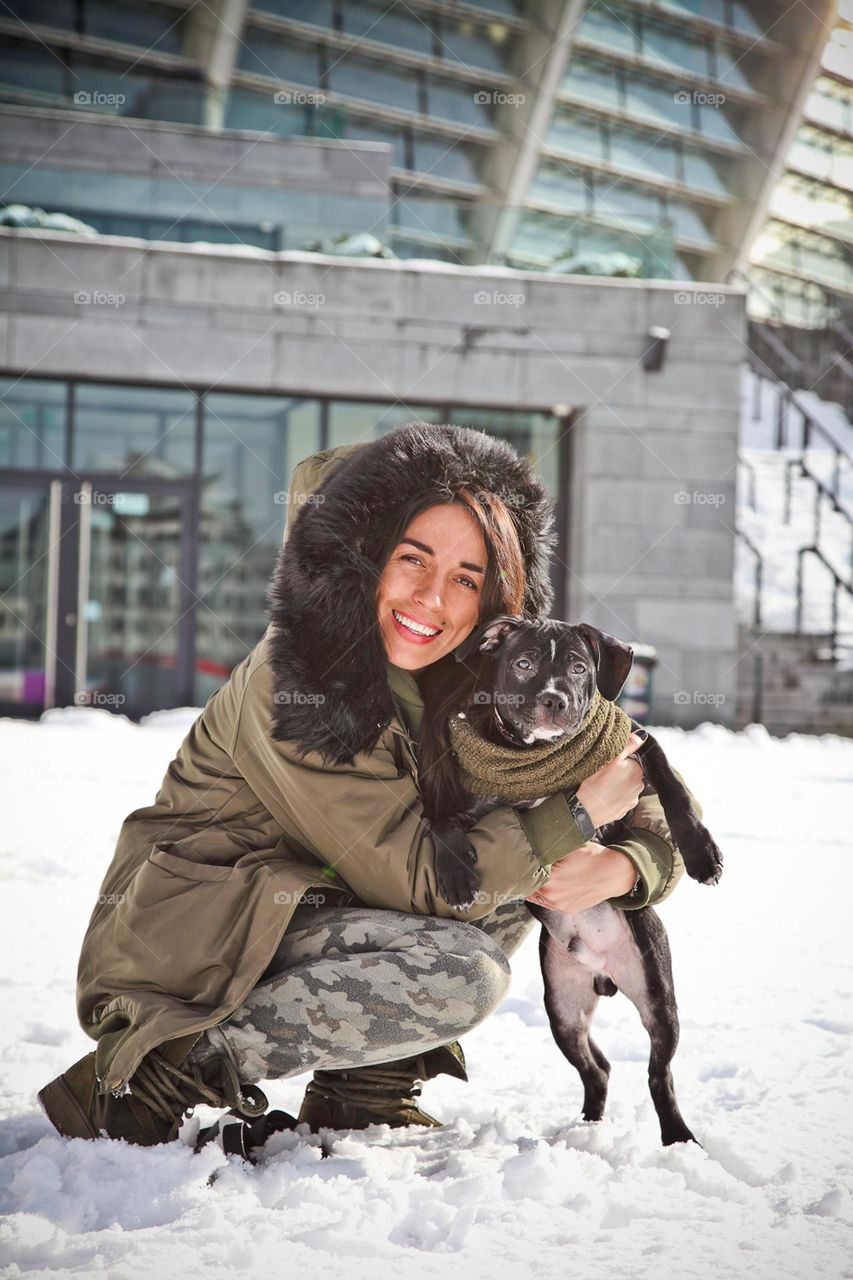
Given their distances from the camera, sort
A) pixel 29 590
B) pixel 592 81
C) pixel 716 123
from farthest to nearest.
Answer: pixel 716 123 → pixel 592 81 → pixel 29 590

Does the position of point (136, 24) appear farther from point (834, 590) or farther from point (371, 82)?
point (834, 590)

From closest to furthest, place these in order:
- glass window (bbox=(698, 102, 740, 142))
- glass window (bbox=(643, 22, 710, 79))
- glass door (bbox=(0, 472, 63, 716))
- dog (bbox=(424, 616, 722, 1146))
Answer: dog (bbox=(424, 616, 722, 1146))
glass door (bbox=(0, 472, 63, 716))
glass window (bbox=(643, 22, 710, 79))
glass window (bbox=(698, 102, 740, 142))

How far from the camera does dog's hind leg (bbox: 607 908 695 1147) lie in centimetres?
247

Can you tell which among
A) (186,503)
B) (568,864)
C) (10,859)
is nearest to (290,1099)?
(568,864)

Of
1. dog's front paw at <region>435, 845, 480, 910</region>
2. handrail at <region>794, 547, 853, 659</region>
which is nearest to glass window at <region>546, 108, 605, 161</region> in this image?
handrail at <region>794, 547, 853, 659</region>

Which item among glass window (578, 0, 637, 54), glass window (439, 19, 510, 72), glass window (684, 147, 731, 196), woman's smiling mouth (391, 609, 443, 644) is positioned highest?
glass window (578, 0, 637, 54)

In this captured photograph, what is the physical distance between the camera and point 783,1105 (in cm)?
276

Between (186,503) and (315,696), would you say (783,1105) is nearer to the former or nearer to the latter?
(315,696)

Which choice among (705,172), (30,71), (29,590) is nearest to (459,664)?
(29,590)

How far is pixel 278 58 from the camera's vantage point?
22219 mm

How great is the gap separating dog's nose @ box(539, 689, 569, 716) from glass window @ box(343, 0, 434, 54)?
2314 centimetres

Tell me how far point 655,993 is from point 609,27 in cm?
2573

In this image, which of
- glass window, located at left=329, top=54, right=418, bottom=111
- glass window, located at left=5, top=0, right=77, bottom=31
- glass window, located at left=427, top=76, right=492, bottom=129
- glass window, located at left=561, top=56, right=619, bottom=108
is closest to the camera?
glass window, located at left=5, top=0, right=77, bottom=31

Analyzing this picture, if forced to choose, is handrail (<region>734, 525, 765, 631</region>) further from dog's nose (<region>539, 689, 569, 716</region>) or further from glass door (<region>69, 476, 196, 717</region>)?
dog's nose (<region>539, 689, 569, 716</region>)
